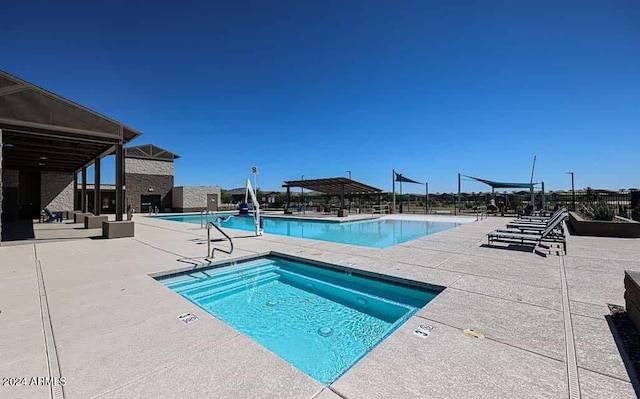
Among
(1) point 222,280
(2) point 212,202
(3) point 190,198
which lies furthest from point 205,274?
(2) point 212,202

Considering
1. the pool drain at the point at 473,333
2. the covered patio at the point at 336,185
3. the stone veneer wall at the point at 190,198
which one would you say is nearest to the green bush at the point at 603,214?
the pool drain at the point at 473,333

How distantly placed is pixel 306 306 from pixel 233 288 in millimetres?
1543

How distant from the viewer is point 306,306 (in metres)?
4.16

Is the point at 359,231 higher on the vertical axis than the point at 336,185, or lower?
lower

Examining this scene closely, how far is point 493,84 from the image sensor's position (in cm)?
1153

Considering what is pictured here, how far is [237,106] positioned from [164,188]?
13.8 m

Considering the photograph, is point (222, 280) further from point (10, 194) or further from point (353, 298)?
point (10, 194)

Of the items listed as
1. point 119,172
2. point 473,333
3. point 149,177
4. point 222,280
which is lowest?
point 222,280

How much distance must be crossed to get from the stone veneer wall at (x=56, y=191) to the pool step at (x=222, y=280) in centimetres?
1890

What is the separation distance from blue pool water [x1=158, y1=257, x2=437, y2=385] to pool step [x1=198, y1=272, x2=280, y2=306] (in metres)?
0.02

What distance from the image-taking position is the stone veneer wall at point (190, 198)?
25.7m

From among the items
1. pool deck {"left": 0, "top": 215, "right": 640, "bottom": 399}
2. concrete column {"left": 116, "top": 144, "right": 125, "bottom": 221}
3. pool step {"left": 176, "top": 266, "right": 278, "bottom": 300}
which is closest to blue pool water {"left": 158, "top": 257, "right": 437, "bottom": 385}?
pool step {"left": 176, "top": 266, "right": 278, "bottom": 300}

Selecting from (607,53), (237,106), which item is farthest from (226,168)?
→ (607,53)

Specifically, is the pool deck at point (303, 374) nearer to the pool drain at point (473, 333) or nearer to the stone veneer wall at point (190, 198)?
the pool drain at point (473, 333)
